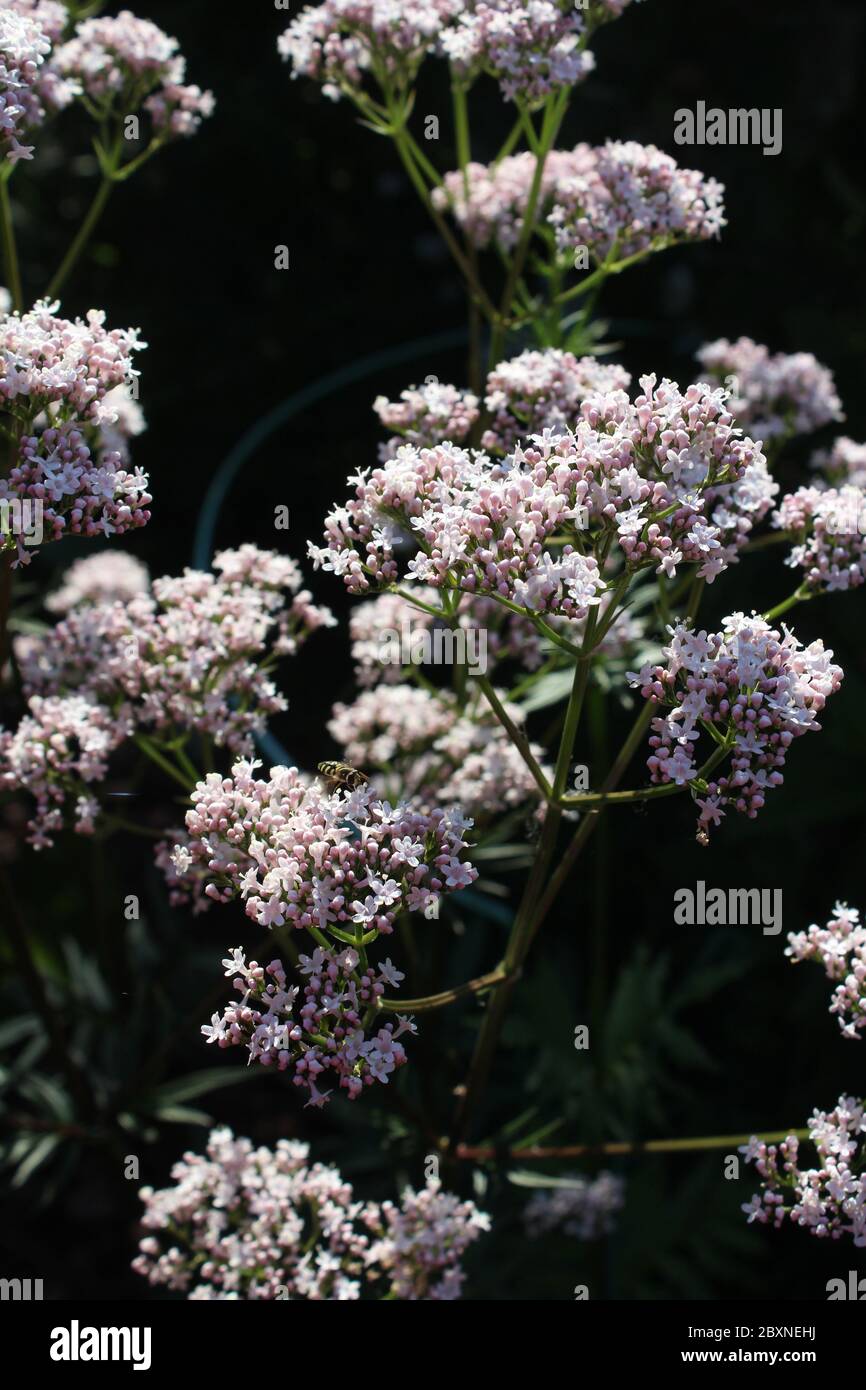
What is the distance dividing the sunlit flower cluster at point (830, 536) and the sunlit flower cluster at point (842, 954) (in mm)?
586

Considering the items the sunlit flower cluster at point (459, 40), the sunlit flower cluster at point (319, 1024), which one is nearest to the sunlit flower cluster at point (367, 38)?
the sunlit flower cluster at point (459, 40)

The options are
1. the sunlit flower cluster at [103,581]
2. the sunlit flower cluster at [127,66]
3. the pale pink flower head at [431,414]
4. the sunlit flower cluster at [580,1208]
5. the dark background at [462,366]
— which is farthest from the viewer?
the dark background at [462,366]

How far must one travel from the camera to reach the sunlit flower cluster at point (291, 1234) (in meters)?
2.54

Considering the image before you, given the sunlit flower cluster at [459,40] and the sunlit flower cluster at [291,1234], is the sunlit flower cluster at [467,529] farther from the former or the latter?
the sunlit flower cluster at [291,1234]

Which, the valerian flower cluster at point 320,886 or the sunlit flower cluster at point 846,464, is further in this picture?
the sunlit flower cluster at point 846,464

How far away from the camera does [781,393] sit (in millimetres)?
3375

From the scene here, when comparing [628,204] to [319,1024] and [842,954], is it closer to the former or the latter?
[842,954]

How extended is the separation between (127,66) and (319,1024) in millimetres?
2248

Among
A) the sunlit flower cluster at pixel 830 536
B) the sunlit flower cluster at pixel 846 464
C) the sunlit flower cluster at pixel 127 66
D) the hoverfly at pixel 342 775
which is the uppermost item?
the sunlit flower cluster at pixel 127 66

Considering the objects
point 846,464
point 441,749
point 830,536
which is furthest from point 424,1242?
point 846,464

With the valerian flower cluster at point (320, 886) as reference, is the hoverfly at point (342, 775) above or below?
above

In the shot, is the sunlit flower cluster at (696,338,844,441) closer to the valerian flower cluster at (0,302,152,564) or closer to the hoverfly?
the hoverfly

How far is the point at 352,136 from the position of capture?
18.9 feet

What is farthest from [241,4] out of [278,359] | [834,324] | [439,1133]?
[439,1133]
